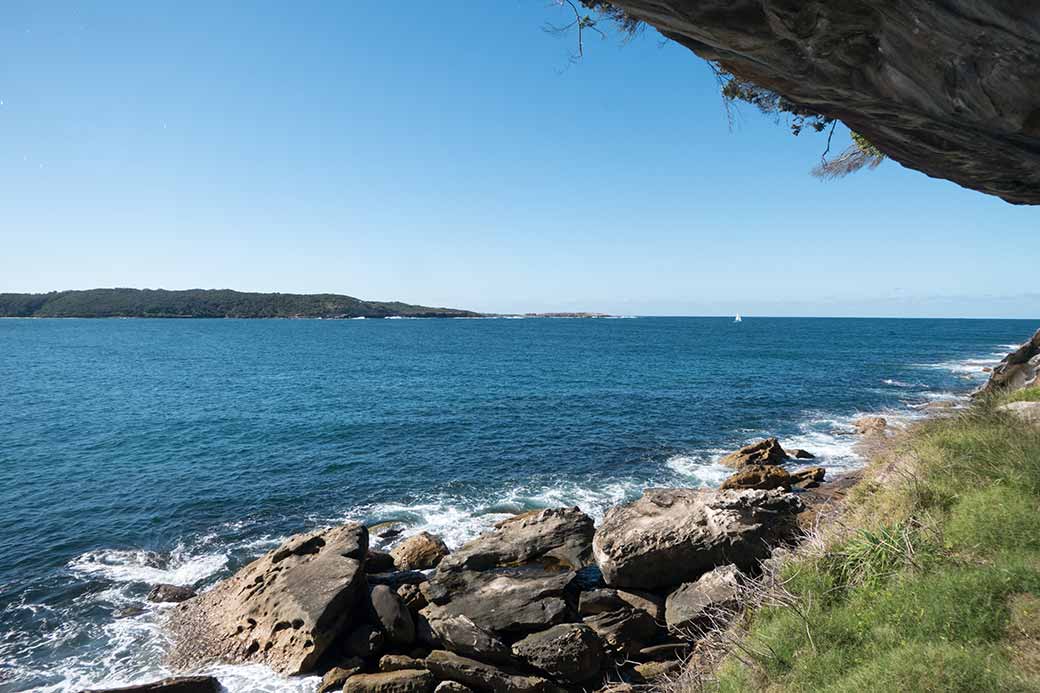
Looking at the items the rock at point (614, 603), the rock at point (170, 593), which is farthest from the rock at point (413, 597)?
the rock at point (170, 593)

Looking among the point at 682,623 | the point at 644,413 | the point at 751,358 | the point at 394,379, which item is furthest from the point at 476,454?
the point at 751,358

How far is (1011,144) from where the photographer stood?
32.8ft

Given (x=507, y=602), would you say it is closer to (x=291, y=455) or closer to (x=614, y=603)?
(x=614, y=603)

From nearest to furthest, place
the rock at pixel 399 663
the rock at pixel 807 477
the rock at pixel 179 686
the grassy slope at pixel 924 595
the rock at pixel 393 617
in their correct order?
the grassy slope at pixel 924 595 < the rock at pixel 179 686 < the rock at pixel 399 663 < the rock at pixel 393 617 < the rock at pixel 807 477

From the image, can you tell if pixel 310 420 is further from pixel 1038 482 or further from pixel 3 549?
pixel 1038 482

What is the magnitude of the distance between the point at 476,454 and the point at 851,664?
23.0 meters

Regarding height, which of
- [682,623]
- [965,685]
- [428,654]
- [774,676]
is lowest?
[428,654]

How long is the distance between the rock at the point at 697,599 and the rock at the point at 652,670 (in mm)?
674

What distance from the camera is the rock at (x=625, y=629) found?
11.6 metres

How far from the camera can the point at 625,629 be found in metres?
11.8

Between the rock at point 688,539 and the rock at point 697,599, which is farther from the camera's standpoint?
the rock at point 688,539

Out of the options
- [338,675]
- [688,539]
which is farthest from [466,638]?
[688,539]

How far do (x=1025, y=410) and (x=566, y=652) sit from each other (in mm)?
12049

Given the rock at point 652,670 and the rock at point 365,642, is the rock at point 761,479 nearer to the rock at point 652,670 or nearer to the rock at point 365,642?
the rock at point 652,670
